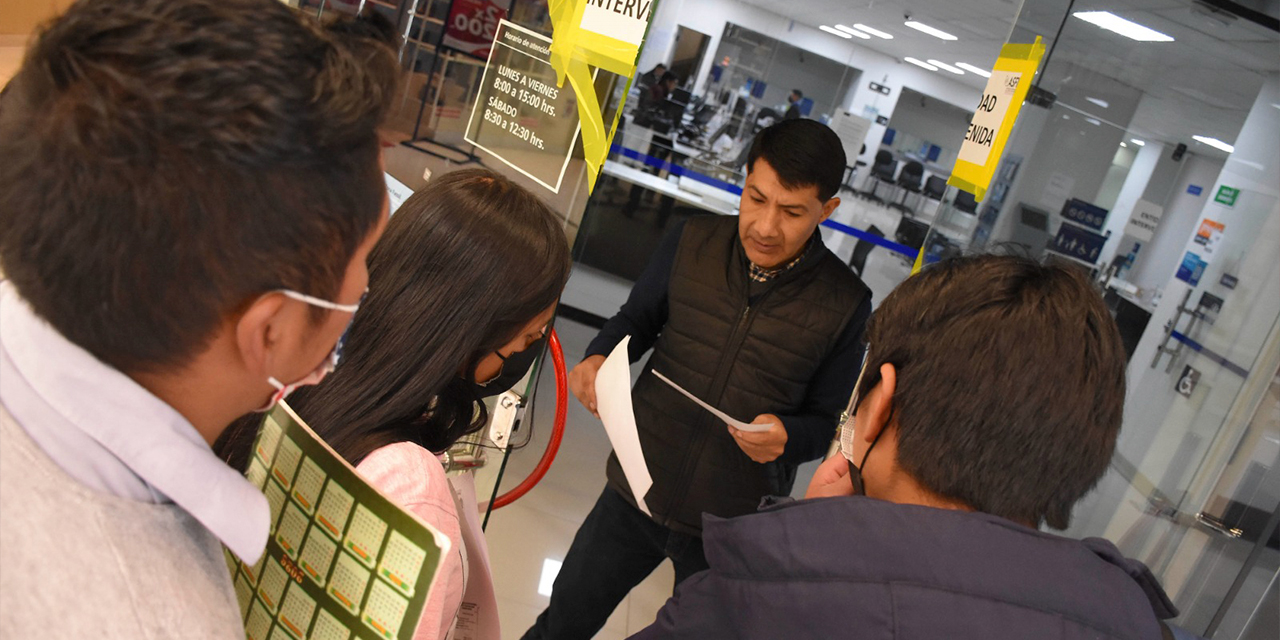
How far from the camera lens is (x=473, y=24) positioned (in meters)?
2.30

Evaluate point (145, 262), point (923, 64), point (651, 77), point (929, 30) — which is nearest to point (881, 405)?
point (145, 262)

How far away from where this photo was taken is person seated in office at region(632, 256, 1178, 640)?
2.70 feet

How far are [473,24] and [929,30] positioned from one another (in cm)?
837

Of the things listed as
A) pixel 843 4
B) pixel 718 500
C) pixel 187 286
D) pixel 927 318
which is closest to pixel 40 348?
pixel 187 286

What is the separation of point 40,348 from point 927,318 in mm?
824

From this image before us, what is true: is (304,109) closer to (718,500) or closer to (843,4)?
(718,500)

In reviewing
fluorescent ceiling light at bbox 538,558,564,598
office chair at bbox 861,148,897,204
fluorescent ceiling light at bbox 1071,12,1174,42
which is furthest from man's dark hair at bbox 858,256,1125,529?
office chair at bbox 861,148,897,204

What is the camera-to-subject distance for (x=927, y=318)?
1.01m

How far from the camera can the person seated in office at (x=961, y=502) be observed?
2.70ft

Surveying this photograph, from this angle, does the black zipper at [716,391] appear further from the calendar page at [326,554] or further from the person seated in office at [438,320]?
the calendar page at [326,554]

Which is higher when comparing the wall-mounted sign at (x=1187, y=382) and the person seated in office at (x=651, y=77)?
the person seated in office at (x=651, y=77)

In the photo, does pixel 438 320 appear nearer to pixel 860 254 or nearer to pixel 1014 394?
pixel 1014 394

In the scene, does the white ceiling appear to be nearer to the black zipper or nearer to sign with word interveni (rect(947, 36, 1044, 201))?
sign with word interveni (rect(947, 36, 1044, 201))

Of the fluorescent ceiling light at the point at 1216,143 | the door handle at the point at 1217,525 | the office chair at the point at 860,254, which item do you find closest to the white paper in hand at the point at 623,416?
the door handle at the point at 1217,525
